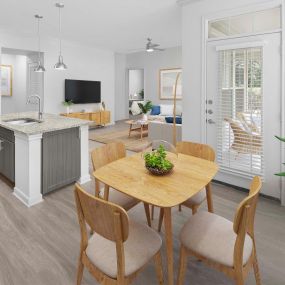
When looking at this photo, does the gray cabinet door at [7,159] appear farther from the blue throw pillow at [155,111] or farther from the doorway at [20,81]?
the blue throw pillow at [155,111]

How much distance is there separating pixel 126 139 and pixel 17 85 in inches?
163

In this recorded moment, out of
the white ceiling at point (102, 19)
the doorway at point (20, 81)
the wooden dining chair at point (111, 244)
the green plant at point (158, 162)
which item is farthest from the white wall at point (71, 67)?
the wooden dining chair at point (111, 244)

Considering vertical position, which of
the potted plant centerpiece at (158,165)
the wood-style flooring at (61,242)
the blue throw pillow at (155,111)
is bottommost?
the wood-style flooring at (61,242)

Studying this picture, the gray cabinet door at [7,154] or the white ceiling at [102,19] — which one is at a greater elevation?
the white ceiling at [102,19]

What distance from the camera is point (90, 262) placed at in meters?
1.39

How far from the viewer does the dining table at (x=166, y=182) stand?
1.50 m

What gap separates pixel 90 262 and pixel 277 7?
315cm

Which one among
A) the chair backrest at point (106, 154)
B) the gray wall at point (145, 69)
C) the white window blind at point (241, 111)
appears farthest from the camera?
the gray wall at point (145, 69)

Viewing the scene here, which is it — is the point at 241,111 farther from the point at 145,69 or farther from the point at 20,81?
the point at 20,81

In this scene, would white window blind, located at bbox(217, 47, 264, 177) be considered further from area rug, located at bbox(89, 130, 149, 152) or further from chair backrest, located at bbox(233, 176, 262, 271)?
area rug, located at bbox(89, 130, 149, 152)

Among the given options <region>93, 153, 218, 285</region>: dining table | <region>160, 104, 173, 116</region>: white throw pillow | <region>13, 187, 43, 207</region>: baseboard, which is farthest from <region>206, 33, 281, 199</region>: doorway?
<region>160, 104, 173, 116</region>: white throw pillow

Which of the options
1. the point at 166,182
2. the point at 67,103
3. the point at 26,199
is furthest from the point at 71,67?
the point at 166,182

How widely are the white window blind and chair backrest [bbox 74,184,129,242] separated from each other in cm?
245

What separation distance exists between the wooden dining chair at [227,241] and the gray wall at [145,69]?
25.3 feet
